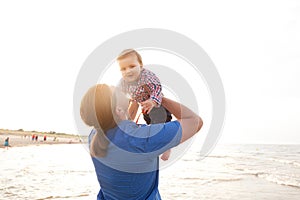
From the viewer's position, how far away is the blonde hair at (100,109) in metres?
1.73

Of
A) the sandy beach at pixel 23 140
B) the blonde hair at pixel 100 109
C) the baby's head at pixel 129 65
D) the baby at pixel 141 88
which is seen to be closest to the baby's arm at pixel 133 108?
the baby at pixel 141 88

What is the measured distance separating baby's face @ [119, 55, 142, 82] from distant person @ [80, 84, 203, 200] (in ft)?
2.35

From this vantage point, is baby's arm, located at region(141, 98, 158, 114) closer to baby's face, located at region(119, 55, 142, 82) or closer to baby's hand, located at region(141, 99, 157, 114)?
baby's hand, located at region(141, 99, 157, 114)

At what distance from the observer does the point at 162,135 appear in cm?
173

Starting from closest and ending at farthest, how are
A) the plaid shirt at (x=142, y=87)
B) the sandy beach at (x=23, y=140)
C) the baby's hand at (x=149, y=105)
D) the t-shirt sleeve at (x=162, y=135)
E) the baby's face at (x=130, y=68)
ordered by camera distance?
the t-shirt sleeve at (x=162, y=135)
the baby's hand at (x=149, y=105)
the plaid shirt at (x=142, y=87)
the baby's face at (x=130, y=68)
the sandy beach at (x=23, y=140)

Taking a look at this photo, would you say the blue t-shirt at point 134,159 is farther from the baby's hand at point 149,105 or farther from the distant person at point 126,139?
the baby's hand at point 149,105

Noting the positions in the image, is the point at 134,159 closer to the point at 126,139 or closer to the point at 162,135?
the point at 126,139

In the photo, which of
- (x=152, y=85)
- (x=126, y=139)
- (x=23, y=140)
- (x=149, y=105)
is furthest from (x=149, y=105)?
(x=23, y=140)

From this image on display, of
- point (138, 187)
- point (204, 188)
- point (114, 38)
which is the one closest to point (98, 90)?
point (138, 187)

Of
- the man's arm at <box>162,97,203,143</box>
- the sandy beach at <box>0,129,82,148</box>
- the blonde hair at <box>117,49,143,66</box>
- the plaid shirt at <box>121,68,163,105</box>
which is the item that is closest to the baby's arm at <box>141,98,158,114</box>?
the plaid shirt at <box>121,68,163,105</box>

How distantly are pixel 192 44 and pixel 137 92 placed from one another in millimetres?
865

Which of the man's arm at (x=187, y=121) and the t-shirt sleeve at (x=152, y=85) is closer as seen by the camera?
the man's arm at (x=187, y=121)

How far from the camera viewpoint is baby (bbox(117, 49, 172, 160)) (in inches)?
88.4

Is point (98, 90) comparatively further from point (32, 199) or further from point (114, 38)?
point (32, 199)
